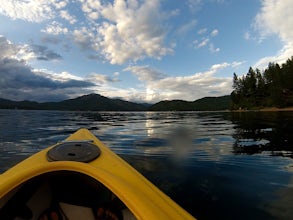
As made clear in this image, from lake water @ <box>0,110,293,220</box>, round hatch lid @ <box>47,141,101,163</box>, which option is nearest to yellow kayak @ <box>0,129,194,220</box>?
round hatch lid @ <box>47,141,101,163</box>

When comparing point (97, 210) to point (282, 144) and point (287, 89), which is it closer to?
point (282, 144)

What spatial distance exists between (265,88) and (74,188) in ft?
394

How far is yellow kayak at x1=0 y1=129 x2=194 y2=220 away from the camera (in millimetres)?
3461

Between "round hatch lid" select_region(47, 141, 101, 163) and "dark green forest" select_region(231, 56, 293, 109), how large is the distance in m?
97.7

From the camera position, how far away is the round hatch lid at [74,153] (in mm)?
4906

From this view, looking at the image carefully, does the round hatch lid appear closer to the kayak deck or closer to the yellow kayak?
the yellow kayak

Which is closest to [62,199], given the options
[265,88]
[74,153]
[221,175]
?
[74,153]

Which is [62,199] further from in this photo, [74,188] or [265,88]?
[265,88]

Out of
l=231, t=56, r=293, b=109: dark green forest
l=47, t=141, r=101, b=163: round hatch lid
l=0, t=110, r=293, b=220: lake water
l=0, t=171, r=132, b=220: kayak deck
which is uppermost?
l=231, t=56, r=293, b=109: dark green forest

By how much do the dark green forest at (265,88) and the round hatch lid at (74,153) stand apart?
320 feet

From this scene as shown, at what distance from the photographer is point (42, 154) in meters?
5.70

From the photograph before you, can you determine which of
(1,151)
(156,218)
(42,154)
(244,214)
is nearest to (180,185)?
(244,214)

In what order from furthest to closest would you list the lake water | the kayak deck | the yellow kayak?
the lake water → the kayak deck → the yellow kayak

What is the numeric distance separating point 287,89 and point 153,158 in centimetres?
10599
